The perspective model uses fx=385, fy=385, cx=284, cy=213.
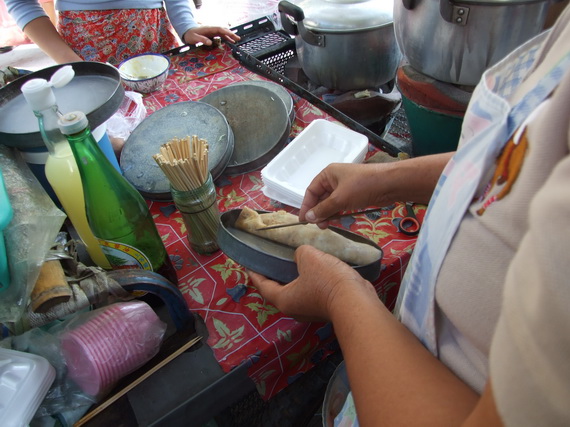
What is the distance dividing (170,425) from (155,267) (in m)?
0.32

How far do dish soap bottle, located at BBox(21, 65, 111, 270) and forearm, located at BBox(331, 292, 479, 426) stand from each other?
609mm

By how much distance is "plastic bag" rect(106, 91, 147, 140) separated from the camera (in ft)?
4.28

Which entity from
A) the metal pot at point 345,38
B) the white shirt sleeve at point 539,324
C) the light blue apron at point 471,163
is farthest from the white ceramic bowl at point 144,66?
the white shirt sleeve at point 539,324

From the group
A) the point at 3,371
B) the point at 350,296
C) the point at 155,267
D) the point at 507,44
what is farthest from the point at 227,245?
the point at 507,44

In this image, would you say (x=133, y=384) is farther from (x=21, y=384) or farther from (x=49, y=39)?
(x=49, y=39)

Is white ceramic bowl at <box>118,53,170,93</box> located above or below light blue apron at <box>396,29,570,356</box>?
below

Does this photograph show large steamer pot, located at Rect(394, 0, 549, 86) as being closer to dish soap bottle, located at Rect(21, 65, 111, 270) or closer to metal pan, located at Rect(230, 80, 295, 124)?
metal pan, located at Rect(230, 80, 295, 124)

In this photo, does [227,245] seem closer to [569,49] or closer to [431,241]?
[431,241]

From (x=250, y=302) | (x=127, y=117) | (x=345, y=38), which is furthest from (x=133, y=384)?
(x=345, y=38)

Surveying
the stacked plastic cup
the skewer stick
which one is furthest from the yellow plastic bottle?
the skewer stick

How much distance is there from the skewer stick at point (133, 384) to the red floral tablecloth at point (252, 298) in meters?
0.05

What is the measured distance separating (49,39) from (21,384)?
6.64 ft

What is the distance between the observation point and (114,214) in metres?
0.80

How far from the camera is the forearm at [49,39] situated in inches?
80.2
